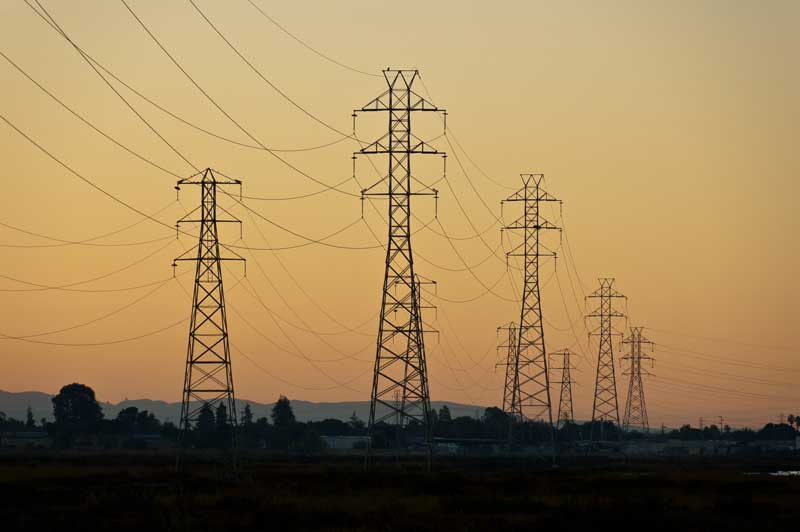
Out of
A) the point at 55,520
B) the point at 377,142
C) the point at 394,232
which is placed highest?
the point at 377,142

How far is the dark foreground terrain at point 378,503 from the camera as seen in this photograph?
66812 mm

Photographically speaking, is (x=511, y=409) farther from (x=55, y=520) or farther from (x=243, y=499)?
(x=55, y=520)

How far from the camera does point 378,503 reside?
77.9 meters

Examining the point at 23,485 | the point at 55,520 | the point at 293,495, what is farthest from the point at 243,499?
the point at 23,485

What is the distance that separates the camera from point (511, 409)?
15375 cm

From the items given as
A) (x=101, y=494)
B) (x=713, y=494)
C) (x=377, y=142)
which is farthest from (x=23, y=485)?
(x=713, y=494)

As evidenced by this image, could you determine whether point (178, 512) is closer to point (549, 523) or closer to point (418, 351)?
point (549, 523)

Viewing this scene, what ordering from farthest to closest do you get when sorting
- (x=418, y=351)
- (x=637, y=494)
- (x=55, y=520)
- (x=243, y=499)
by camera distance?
(x=418, y=351) → (x=637, y=494) → (x=243, y=499) → (x=55, y=520)

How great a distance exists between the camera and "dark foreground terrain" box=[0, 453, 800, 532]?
6681 cm

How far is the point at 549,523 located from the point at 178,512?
18.0m

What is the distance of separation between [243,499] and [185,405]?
96.3 ft

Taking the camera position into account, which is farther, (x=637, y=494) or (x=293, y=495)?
(x=637, y=494)

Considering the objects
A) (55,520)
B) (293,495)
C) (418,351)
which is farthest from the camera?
(418,351)

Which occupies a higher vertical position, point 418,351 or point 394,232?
point 394,232
